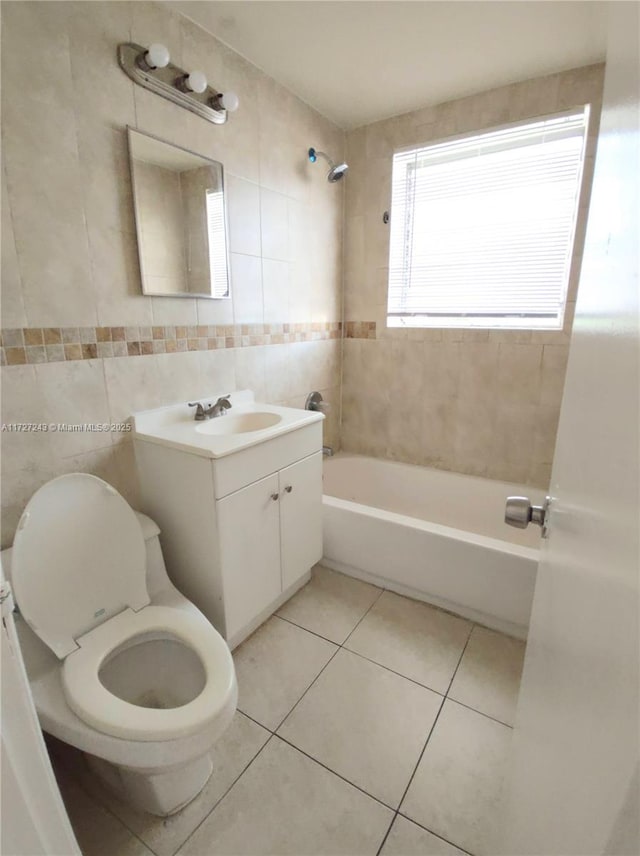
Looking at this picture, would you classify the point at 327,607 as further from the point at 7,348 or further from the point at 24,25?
the point at 24,25

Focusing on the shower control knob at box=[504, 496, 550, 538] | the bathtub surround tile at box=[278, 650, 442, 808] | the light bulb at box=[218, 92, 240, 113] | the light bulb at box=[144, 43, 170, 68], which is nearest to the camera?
the shower control knob at box=[504, 496, 550, 538]

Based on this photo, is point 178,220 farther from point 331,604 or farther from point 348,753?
point 348,753

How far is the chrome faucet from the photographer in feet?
5.46

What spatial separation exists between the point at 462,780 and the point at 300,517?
1000 mm

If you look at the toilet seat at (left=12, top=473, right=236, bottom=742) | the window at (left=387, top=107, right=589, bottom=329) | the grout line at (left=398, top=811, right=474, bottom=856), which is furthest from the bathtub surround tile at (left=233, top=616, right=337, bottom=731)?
the window at (left=387, top=107, right=589, bottom=329)

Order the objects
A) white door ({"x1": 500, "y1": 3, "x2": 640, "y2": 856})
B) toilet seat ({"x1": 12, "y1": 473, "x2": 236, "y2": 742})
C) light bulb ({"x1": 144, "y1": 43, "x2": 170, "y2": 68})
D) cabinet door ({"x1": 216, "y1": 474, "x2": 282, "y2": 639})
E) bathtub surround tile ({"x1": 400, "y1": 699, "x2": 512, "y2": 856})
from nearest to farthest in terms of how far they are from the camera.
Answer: white door ({"x1": 500, "y1": 3, "x2": 640, "y2": 856}), toilet seat ({"x1": 12, "y1": 473, "x2": 236, "y2": 742}), bathtub surround tile ({"x1": 400, "y1": 699, "x2": 512, "y2": 856}), light bulb ({"x1": 144, "y1": 43, "x2": 170, "y2": 68}), cabinet door ({"x1": 216, "y1": 474, "x2": 282, "y2": 639})

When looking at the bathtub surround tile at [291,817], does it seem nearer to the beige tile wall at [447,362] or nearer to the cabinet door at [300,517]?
the cabinet door at [300,517]

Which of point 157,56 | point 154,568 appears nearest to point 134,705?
point 154,568

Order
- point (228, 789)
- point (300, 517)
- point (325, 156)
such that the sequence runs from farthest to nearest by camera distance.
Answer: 1. point (325, 156)
2. point (300, 517)
3. point (228, 789)

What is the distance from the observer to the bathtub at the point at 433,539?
1602 millimetres

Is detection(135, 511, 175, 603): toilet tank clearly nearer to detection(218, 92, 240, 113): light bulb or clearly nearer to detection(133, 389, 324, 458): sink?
detection(133, 389, 324, 458): sink

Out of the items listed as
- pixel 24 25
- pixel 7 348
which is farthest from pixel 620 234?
pixel 24 25

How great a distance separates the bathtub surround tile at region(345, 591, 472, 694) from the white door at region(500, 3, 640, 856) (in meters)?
0.92

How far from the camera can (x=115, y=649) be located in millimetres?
1126
